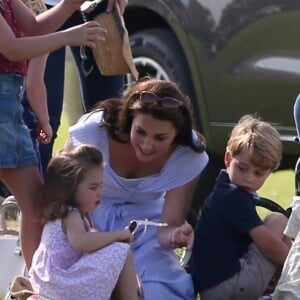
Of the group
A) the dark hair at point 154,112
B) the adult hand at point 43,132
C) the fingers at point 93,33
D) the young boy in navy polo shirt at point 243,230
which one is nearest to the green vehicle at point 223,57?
the dark hair at point 154,112

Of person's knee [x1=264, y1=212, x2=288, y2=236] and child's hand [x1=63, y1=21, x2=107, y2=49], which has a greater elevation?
child's hand [x1=63, y1=21, x2=107, y2=49]

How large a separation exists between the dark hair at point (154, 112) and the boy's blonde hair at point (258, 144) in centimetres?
20

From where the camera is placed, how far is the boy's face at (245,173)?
471 cm

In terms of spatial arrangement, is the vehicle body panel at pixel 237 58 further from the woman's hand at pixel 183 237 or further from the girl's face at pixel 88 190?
the girl's face at pixel 88 190

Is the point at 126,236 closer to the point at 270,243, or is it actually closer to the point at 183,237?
the point at 183,237

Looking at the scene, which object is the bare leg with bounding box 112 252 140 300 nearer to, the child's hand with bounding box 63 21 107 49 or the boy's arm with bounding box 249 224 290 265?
the boy's arm with bounding box 249 224 290 265

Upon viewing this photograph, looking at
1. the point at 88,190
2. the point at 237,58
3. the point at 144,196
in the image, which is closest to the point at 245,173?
the point at 144,196

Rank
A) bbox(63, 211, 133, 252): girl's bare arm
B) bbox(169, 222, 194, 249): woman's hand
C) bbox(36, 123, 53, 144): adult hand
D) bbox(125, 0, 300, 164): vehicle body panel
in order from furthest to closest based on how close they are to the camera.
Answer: bbox(125, 0, 300, 164): vehicle body panel < bbox(36, 123, 53, 144): adult hand < bbox(169, 222, 194, 249): woman's hand < bbox(63, 211, 133, 252): girl's bare arm

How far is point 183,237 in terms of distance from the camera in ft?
15.2

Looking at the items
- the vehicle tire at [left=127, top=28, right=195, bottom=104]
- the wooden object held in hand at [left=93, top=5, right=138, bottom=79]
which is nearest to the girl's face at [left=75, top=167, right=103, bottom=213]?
the wooden object held in hand at [left=93, top=5, right=138, bottom=79]

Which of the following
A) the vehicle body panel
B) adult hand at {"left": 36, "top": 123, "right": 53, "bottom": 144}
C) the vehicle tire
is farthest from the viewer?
the vehicle tire

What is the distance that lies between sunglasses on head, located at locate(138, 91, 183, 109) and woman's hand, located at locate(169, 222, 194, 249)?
1.47 ft

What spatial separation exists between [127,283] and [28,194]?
500 millimetres

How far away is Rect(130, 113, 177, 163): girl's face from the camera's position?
4805 millimetres
